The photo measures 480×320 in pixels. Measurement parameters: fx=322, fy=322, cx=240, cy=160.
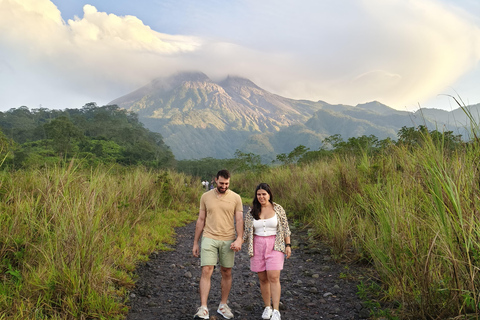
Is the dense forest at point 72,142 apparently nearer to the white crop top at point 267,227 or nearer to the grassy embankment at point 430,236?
the white crop top at point 267,227

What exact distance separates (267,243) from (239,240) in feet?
1.08

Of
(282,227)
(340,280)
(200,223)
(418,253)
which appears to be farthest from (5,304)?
(340,280)

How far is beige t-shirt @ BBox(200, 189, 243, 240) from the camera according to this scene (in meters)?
3.84

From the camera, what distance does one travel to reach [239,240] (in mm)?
3768

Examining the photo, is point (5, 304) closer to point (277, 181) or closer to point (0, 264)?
point (0, 264)

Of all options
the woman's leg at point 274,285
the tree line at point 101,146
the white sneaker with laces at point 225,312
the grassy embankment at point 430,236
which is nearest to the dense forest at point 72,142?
the tree line at point 101,146

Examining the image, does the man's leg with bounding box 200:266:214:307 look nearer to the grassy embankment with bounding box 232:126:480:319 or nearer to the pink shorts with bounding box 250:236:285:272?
the pink shorts with bounding box 250:236:285:272

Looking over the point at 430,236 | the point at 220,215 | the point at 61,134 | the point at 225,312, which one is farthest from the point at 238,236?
the point at 61,134

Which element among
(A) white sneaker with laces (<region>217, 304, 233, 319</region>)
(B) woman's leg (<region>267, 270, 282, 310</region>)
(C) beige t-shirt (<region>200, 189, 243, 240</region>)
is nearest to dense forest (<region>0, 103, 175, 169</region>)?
(C) beige t-shirt (<region>200, 189, 243, 240</region>)

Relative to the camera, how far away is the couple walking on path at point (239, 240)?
372 centimetres

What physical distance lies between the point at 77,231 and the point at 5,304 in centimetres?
83

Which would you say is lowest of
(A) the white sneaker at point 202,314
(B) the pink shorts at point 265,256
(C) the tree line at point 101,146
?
(A) the white sneaker at point 202,314

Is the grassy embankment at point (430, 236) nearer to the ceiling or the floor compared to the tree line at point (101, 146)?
nearer to the floor

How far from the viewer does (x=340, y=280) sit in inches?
190
